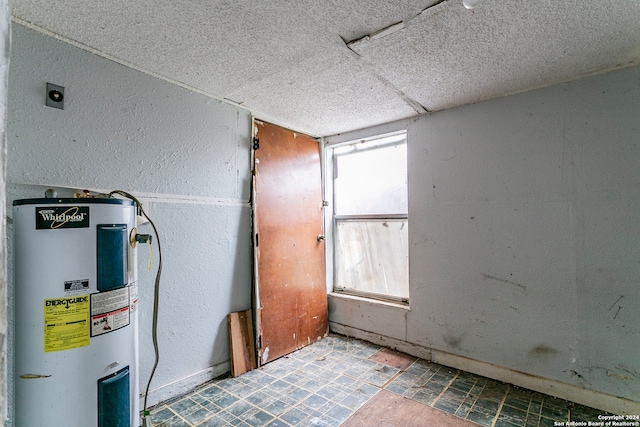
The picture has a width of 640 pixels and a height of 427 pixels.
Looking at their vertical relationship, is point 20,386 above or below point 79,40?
below

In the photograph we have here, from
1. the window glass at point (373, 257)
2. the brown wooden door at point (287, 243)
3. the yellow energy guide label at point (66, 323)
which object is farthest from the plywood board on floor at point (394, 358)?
the yellow energy guide label at point (66, 323)

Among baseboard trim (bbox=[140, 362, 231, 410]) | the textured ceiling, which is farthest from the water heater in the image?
the textured ceiling

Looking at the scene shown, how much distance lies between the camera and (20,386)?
1.19 m

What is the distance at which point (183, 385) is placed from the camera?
215 centimetres

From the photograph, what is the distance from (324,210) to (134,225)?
220 cm

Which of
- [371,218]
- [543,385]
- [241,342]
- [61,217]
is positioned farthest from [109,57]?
[543,385]

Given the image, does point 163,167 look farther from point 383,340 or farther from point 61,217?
point 383,340

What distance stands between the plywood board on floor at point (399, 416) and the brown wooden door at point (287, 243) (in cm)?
103

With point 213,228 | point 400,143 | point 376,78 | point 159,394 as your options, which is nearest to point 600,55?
point 376,78

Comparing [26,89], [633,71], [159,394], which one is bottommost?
[159,394]

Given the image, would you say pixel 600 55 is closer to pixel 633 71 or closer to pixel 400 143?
pixel 633 71

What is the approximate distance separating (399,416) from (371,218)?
1824mm

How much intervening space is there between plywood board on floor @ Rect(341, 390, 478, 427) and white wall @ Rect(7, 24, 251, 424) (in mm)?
1173

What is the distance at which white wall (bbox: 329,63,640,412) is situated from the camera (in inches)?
77.0
